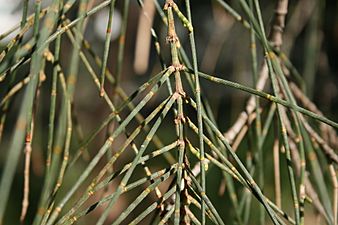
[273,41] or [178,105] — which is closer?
[178,105]

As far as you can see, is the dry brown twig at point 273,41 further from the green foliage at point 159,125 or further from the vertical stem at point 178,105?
the vertical stem at point 178,105

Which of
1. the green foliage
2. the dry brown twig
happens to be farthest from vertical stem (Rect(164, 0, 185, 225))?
the dry brown twig

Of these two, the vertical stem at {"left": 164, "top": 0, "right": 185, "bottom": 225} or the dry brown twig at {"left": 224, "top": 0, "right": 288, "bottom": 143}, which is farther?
the dry brown twig at {"left": 224, "top": 0, "right": 288, "bottom": 143}

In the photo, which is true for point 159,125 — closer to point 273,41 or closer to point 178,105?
point 178,105

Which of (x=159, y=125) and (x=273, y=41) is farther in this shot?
(x=273, y=41)

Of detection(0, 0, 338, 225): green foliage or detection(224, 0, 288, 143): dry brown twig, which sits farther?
detection(224, 0, 288, 143): dry brown twig

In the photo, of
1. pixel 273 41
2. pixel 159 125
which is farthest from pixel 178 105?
pixel 273 41

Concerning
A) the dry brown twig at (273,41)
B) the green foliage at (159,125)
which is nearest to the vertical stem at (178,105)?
the green foliage at (159,125)

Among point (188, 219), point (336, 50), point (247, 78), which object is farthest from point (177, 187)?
point (247, 78)

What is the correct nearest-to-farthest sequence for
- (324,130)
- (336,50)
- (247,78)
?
(324,130) < (336,50) < (247,78)

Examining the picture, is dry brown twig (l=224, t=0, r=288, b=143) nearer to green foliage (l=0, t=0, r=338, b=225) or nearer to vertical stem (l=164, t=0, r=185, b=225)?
green foliage (l=0, t=0, r=338, b=225)

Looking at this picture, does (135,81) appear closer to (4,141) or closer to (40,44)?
(4,141)
